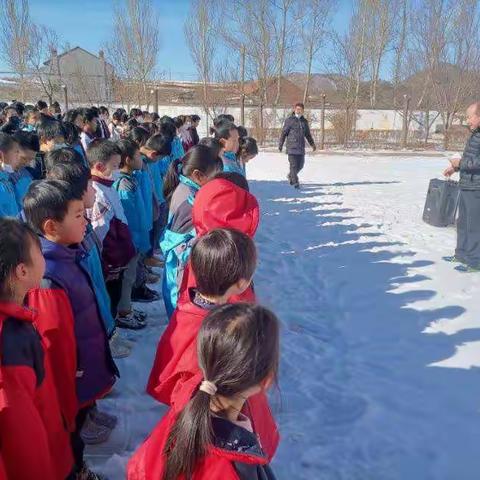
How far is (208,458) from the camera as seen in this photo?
1.14 metres

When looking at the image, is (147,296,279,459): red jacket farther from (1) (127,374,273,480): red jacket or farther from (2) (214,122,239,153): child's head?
(2) (214,122,239,153): child's head

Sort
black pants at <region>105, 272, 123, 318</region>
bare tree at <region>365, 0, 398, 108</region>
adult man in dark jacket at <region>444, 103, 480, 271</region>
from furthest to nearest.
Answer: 1. bare tree at <region>365, 0, 398, 108</region>
2. adult man in dark jacket at <region>444, 103, 480, 271</region>
3. black pants at <region>105, 272, 123, 318</region>

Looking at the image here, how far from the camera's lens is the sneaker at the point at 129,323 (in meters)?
3.65

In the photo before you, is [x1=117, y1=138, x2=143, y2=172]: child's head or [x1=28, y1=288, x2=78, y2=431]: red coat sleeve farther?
[x1=117, y1=138, x2=143, y2=172]: child's head

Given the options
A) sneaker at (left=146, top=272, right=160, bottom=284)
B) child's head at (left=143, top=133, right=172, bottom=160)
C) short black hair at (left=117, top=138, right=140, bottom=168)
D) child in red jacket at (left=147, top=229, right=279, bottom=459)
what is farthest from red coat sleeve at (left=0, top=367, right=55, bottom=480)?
child's head at (left=143, top=133, right=172, bottom=160)

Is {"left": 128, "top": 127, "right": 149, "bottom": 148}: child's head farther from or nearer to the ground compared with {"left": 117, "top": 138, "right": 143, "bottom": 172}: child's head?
farther from the ground

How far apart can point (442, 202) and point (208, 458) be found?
252 inches

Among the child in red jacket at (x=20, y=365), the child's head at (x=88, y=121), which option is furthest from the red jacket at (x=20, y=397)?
the child's head at (x=88, y=121)

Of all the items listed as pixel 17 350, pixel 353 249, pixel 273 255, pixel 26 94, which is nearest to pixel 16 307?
pixel 17 350

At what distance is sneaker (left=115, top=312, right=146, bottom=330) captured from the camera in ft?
12.0

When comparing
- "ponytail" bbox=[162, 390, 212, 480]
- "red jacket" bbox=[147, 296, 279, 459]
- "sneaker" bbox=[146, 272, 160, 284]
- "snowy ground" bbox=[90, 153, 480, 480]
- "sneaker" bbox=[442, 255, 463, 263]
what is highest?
"ponytail" bbox=[162, 390, 212, 480]

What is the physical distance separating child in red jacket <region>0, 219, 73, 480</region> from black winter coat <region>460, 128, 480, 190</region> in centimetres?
458

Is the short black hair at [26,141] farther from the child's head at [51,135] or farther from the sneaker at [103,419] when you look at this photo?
the sneaker at [103,419]

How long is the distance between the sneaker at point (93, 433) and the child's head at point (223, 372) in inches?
57.8
